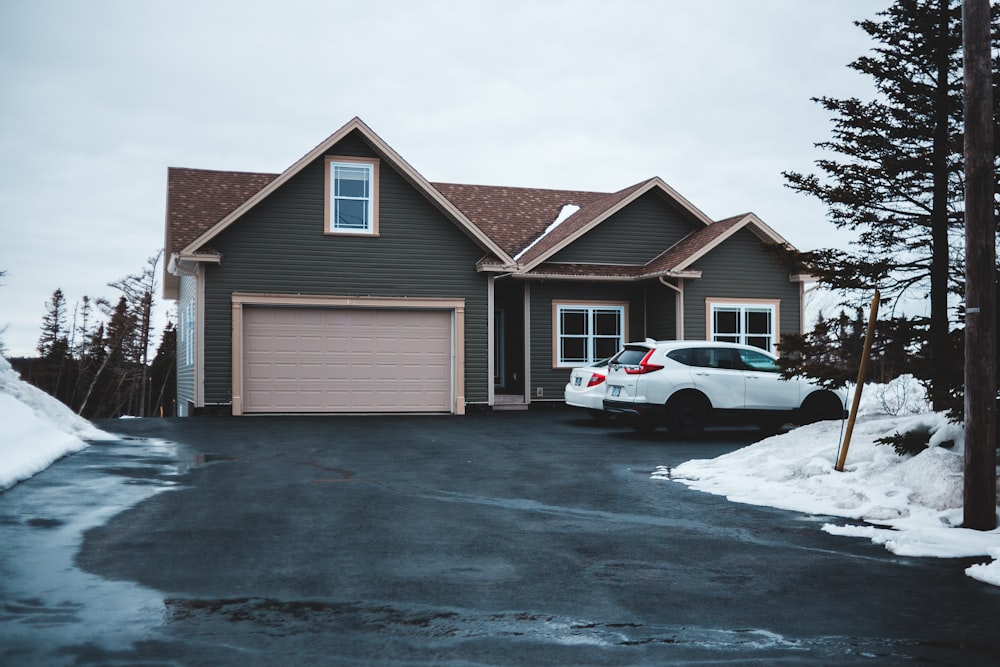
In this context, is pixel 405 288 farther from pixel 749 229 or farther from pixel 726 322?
pixel 749 229

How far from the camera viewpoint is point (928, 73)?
429 inches

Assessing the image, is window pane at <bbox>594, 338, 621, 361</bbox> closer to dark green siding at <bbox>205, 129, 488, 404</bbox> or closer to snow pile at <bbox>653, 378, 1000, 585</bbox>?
dark green siding at <bbox>205, 129, 488, 404</bbox>

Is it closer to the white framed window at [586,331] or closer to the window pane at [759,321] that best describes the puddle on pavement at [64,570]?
the white framed window at [586,331]

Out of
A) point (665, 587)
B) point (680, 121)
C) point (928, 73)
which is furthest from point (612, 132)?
point (665, 587)

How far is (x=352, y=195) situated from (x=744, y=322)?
1067 cm

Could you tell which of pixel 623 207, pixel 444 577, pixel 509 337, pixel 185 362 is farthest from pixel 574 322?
pixel 444 577

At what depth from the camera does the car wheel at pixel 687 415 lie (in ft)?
51.2

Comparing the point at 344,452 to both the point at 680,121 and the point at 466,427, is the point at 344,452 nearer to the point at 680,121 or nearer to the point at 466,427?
the point at 466,427

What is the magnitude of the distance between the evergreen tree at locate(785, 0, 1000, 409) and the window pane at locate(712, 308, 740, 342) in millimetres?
12502

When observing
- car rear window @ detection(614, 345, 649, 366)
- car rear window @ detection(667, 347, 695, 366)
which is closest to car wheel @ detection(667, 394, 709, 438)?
car rear window @ detection(667, 347, 695, 366)

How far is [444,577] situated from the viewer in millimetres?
6012

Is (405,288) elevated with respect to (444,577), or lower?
elevated

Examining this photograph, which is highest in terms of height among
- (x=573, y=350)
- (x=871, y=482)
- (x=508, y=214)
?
(x=508, y=214)

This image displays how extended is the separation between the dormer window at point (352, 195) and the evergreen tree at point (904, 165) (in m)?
11.9
